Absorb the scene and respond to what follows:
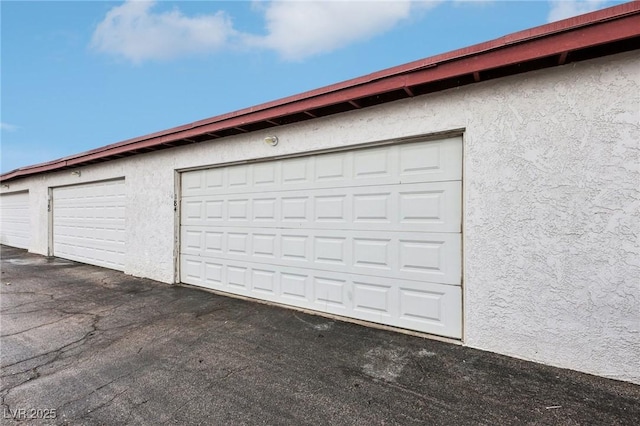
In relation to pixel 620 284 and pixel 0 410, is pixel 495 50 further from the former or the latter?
pixel 0 410

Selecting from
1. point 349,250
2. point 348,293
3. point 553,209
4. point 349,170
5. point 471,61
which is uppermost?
point 471,61

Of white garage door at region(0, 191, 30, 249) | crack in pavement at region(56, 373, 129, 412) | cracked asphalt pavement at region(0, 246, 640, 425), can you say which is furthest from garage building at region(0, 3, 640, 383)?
white garage door at region(0, 191, 30, 249)

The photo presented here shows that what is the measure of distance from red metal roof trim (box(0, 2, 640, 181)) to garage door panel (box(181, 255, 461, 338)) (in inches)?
94.9

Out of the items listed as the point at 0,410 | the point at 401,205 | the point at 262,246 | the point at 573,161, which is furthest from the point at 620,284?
the point at 0,410

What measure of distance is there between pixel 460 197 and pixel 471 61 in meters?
1.45

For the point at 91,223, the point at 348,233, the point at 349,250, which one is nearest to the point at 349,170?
the point at 348,233

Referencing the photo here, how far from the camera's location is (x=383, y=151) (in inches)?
163

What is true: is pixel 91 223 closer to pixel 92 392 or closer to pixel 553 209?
pixel 92 392

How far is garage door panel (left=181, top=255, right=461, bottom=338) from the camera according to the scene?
3705mm

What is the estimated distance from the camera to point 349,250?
4.38m

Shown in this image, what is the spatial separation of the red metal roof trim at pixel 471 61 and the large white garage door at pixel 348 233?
756 millimetres

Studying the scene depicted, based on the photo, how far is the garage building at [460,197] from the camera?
2.79m

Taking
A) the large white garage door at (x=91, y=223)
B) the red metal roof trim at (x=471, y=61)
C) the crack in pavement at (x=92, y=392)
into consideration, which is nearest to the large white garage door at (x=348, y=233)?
the red metal roof trim at (x=471, y=61)

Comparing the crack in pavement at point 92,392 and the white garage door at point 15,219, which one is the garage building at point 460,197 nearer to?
the crack in pavement at point 92,392
